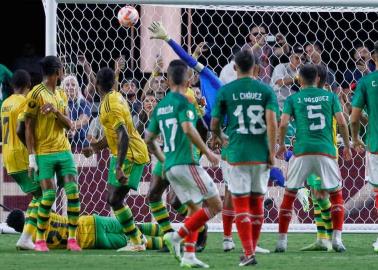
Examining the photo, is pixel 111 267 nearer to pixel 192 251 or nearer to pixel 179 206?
pixel 192 251

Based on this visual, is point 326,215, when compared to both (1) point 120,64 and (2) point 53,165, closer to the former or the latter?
(2) point 53,165

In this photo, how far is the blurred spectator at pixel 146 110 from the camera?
56.2 ft

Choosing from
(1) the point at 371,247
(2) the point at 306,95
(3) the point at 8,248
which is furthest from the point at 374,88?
(3) the point at 8,248

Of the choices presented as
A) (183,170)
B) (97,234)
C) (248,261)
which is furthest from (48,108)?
(248,261)

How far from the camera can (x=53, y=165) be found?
1385 cm

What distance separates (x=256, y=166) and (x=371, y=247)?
2.96 metres

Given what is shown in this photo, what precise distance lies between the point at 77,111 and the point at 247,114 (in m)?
5.34

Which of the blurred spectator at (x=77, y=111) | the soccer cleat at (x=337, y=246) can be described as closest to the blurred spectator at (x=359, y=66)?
the blurred spectator at (x=77, y=111)

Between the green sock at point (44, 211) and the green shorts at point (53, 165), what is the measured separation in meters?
0.19

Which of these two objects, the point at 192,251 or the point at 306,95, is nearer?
the point at 192,251

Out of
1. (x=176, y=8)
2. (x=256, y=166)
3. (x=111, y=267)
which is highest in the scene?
(x=176, y=8)

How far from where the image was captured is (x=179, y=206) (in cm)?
1382

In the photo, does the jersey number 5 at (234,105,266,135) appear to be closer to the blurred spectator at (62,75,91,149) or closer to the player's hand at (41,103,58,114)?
the player's hand at (41,103,58,114)

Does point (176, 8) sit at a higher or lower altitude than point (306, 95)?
higher
